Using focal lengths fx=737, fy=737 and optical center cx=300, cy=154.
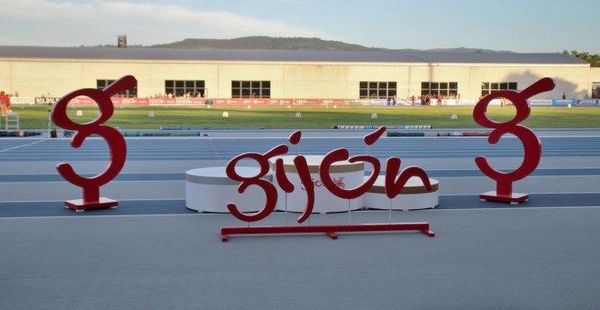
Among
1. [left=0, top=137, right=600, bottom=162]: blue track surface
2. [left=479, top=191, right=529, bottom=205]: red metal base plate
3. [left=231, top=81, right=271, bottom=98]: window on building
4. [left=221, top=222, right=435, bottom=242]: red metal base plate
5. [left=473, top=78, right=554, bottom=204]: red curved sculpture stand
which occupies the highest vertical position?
[left=231, top=81, right=271, bottom=98]: window on building

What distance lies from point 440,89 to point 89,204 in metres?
59.4

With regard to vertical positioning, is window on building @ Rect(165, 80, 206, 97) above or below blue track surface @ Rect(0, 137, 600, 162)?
above

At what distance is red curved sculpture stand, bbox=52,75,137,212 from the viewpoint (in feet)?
35.7

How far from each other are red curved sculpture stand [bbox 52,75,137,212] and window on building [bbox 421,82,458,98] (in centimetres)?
5809

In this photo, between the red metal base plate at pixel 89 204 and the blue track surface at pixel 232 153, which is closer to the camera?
the red metal base plate at pixel 89 204

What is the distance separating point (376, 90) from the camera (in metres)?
66.6

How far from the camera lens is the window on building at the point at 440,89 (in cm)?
6775

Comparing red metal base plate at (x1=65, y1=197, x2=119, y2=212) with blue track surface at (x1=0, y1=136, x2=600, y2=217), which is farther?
blue track surface at (x1=0, y1=136, x2=600, y2=217)

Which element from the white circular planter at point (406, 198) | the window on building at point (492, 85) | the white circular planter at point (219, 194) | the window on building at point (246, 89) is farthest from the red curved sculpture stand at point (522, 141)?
the window on building at point (492, 85)

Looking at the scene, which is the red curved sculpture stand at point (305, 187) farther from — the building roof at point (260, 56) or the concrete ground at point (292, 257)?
the building roof at point (260, 56)

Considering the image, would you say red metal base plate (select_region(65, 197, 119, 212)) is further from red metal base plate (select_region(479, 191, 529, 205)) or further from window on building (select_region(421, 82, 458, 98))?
window on building (select_region(421, 82, 458, 98))

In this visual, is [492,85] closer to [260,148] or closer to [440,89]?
[440,89]

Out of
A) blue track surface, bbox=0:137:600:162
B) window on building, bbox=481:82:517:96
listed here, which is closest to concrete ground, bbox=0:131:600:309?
blue track surface, bbox=0:137:600:162

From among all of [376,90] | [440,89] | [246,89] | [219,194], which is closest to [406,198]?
[219,194]
